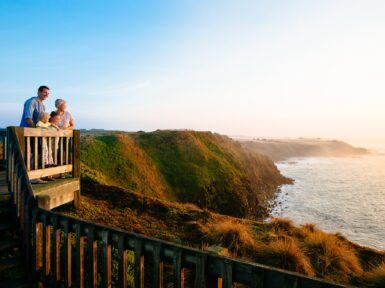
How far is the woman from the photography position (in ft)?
29.5

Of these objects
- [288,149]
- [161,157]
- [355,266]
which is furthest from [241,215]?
[288,149]

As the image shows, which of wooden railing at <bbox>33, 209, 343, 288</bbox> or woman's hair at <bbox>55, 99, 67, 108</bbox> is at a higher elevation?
woman's hair at <bbox>55, 99, 67, 108</bbox>

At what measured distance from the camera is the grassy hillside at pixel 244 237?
7914 millimetres

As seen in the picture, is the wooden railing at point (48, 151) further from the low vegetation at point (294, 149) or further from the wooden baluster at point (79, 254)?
the low vegetation at point (294, 149)

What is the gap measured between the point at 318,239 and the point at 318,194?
93.8 feet

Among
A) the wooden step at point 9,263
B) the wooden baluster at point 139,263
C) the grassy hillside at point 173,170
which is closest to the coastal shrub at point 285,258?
the wooden baluster at point 139,263

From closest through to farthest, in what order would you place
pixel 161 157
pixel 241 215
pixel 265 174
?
pixel 241 215 < pixel 161 157 < pixel 265 174

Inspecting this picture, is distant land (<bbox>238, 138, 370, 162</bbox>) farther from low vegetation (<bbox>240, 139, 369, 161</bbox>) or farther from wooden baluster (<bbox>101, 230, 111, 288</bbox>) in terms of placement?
wooden baluster (<bbox>101, 230, 111, 288</bbox>)

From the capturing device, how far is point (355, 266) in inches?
328

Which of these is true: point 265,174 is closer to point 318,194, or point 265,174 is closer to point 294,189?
point 294,189

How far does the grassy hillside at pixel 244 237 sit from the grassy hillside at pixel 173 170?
26.4 feet

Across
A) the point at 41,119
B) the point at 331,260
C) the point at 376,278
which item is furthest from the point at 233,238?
the point at 41,119

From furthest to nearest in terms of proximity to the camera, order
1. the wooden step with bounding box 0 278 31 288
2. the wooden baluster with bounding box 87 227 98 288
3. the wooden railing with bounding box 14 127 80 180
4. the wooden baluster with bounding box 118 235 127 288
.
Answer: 1. the wooden railing with bounding box 14 127 80 180
2. the wooden step with bounding box 0 278 31 288
3. the wooden baluster with bounding box 87 227 98 288
4. the wooden baluster with bounding box 118 235 127 288

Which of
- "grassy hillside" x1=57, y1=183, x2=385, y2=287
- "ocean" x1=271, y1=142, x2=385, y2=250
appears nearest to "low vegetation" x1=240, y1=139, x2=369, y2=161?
"ocean" x1=271, y1=142, x2=385, y2=250
